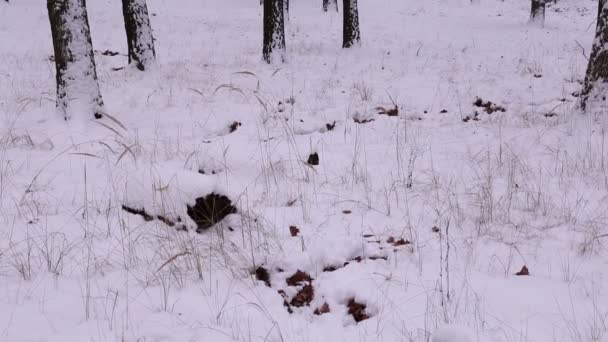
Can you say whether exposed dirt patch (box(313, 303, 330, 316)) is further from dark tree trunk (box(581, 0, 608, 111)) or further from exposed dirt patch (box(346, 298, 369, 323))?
dark tree trunk (box(581, 0, 608, 111))

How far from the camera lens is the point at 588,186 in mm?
3943

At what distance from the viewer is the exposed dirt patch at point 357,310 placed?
2.52 metres

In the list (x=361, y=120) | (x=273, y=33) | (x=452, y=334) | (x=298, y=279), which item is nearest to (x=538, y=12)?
(x=273, y=33)

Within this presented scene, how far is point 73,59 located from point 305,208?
14.4 ft

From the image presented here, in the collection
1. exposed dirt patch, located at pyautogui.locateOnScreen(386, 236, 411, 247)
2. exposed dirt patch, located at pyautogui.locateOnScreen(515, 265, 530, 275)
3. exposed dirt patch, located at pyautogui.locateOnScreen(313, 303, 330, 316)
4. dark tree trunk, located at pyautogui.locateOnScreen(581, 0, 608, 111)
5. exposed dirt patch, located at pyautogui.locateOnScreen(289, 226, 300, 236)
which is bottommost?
exposed dirt patch, located at pyautogui.locateOnScreen(313, 303, 330, 316)

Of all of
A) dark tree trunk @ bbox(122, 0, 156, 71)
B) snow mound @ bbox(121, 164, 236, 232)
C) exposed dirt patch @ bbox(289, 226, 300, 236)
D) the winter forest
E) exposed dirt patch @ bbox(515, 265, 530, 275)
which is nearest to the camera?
the winter forest

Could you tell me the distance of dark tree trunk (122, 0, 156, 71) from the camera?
926cm

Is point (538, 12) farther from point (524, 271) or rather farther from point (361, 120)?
point (524, 271)

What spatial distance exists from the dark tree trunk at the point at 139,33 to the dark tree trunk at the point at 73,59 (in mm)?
3182

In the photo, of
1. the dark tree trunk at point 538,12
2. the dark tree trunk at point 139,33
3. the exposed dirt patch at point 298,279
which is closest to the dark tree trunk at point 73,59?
the dark tree trunk at point 139,33

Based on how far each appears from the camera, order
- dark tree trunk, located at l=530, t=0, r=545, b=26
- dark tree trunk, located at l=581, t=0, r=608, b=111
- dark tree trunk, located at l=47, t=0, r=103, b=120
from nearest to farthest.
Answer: dark tree trunk, located at l=581, t=0, r=608, b=111, dark tree trunk, located at l=47, t=0, r=103, b=120, dark tree trunk, located at l=530, t=0, r=545, b=26

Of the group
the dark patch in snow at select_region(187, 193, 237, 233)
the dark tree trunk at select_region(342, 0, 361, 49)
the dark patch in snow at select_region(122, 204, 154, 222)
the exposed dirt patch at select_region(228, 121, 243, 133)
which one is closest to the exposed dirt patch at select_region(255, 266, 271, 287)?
the dark patch in snow at select_region(187, 193, 237, 233)

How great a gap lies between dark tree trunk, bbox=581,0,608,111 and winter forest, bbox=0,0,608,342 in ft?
0.06

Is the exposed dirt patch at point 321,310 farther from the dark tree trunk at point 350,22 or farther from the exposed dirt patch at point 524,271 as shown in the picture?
the dark tree trunk at point 350,22
